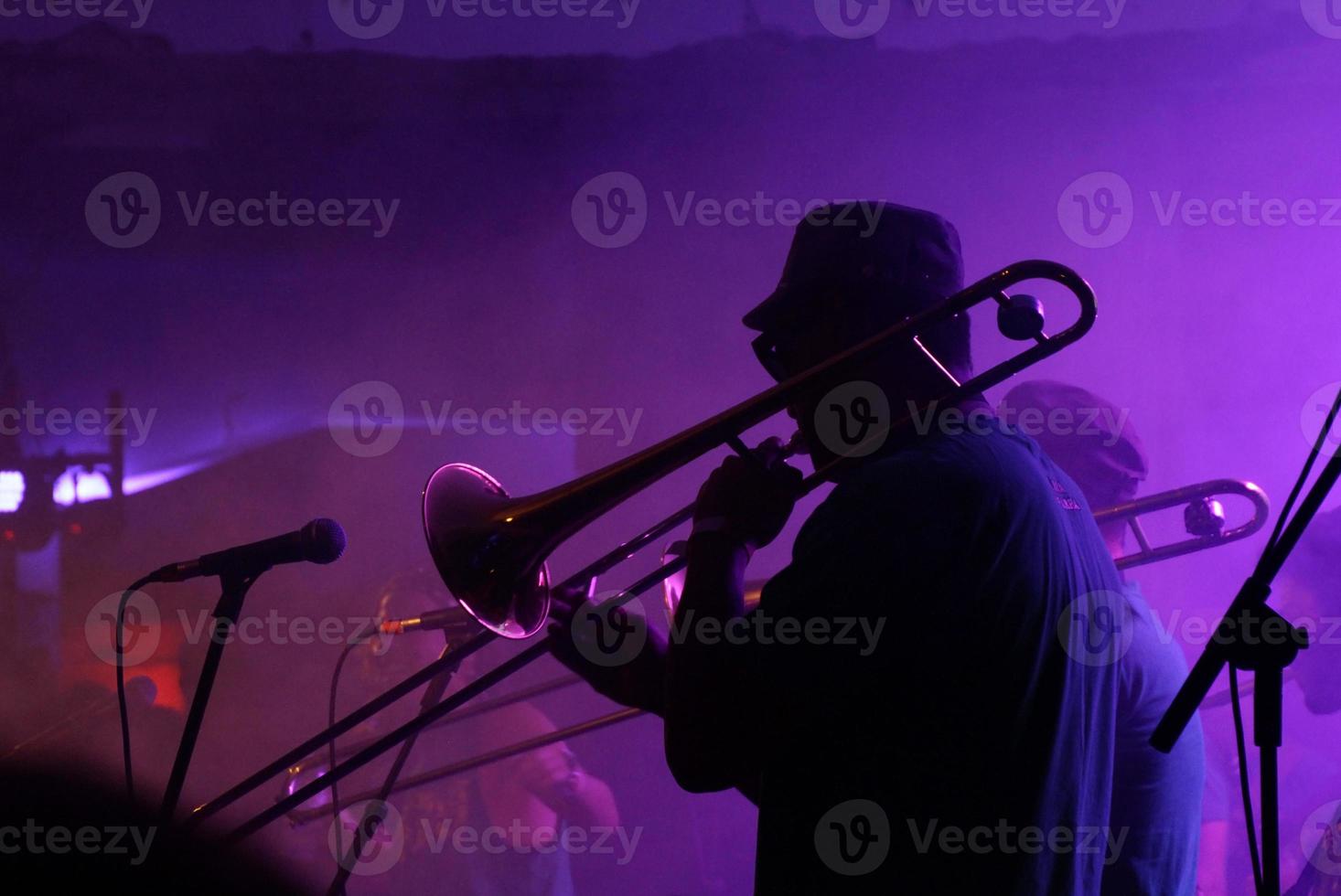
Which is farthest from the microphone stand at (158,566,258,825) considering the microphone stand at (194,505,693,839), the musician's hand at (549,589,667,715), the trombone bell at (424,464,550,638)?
the musician's hand at (549,589,667,715)

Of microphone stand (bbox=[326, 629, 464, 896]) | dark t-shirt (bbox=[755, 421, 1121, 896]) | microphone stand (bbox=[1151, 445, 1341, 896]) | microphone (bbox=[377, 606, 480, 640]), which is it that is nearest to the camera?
microphone stand (bbox=[1151, 445, 1341, 896])

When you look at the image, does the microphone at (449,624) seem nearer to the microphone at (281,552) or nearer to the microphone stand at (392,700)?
the microphone stand at (392,700)

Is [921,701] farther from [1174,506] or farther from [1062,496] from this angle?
[1174,506]

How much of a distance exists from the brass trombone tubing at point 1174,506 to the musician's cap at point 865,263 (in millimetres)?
1504

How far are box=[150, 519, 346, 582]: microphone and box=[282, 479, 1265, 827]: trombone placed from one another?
88 centimetres

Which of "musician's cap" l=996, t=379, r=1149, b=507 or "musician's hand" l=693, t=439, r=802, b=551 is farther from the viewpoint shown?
"musician's cap" l=996, t=379, r=1149, b=507

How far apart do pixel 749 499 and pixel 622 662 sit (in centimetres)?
38

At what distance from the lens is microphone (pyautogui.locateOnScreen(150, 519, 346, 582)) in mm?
1787

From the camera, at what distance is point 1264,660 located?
3.60ft

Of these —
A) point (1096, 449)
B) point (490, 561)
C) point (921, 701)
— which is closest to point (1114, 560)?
point (1096, 449)

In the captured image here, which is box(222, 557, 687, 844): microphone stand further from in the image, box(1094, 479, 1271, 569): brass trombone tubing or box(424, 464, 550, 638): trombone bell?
box(1094, 479, 1271, 569): brass trombone tubing

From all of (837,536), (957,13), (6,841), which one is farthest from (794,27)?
(6,841)

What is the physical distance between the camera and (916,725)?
130cm

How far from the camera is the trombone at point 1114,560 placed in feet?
8.53
